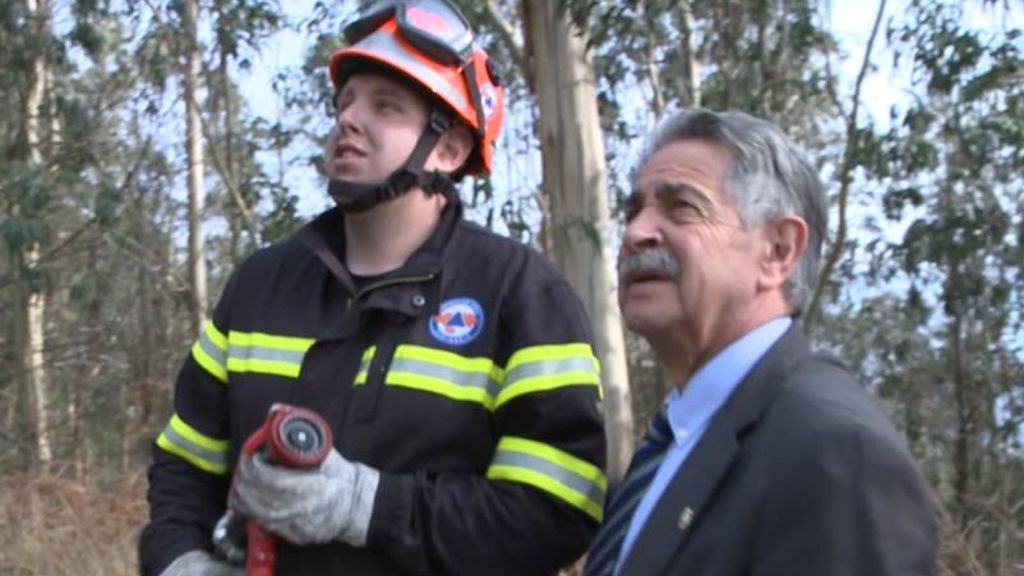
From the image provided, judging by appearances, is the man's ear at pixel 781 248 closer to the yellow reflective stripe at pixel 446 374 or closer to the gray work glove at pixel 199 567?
the yellow reflective stripe at pixel 446 374

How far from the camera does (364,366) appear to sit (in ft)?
8.80

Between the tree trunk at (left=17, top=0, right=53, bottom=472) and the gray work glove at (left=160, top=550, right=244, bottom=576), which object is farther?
the tree trunk at (left=17, top=0, right=53, bottom=472)

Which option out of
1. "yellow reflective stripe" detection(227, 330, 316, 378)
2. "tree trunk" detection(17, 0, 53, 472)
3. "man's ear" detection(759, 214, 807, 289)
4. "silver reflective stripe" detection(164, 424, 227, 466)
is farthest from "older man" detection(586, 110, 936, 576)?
"tree trunk" detection(17, 0, 53, 472)

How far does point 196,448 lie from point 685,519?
3.78 feet

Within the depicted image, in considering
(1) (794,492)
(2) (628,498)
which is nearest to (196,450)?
(2) (628,498)

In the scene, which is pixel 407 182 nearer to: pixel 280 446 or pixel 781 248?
pixel 280 446

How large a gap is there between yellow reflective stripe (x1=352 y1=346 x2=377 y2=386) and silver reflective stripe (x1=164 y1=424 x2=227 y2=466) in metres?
0.37

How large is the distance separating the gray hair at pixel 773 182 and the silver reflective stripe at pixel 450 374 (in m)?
0.60

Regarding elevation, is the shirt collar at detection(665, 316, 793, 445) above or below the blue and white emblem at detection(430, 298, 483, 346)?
below

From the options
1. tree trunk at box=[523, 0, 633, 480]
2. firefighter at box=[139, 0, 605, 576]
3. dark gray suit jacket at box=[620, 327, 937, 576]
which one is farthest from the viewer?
tree trunk at box=[523, 0, 633, 480]

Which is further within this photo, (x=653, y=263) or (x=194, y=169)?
(x=194, y=169)

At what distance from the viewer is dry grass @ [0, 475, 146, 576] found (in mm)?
7898

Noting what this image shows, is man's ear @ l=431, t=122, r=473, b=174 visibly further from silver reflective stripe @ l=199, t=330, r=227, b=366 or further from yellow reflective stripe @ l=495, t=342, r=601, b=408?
silver reflective stripe @ l=199, t=330, r=227, b=366

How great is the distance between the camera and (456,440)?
2648mm
